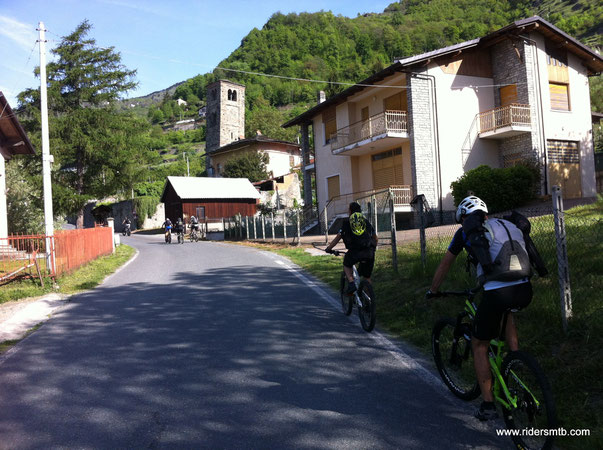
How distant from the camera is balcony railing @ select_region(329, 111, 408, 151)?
22.7m

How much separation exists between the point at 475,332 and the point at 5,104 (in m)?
19.6

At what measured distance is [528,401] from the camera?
2936 mm

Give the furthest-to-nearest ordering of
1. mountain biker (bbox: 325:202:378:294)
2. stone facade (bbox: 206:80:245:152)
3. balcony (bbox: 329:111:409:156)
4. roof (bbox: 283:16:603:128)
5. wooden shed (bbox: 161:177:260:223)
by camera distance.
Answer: stone facade (bbox: 206:80:245:152), wooden shed (bbox: 161:177:260:223), balcony (bbox: 329:111:409:156), roof (bbox: 283:16:603:128), mountain biker (bbox: 325:202:378:294)

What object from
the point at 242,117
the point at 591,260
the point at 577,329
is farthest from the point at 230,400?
the point at 242,117

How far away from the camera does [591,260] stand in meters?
6.62

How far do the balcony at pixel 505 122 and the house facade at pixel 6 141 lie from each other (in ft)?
66.1

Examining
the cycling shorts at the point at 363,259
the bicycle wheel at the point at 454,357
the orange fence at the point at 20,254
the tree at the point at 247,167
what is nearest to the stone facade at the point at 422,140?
the orange fence at the point at 20,254

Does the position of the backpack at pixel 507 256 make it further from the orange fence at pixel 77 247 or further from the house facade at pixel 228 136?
the house facade at pixel 228 136

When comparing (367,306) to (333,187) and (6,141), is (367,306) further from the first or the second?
(333,187)

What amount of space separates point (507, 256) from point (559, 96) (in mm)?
23821

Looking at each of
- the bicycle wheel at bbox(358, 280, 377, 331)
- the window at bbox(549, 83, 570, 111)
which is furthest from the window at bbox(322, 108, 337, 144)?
the bicycle wheel at bbox(358, 280, 377, 331)

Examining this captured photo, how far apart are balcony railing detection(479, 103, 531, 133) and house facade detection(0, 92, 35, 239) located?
2025 centimetres

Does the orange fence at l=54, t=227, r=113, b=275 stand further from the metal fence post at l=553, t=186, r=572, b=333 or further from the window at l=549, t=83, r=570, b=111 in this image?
the window at l=549, t=83, r=570, b=111

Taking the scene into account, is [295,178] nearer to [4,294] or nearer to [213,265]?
[213,265]
